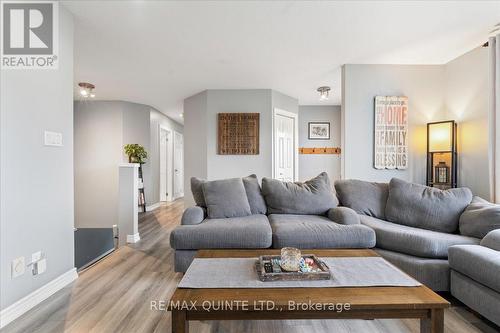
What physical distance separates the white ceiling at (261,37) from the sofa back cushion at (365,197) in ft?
5.43

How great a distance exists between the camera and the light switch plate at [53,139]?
6.82 ft

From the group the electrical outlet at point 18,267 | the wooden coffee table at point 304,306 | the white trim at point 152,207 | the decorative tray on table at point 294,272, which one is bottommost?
the white trim at point 152,207

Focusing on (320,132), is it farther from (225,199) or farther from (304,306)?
(304,306)

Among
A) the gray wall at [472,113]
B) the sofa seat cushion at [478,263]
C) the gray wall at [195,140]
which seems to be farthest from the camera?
the gray wall at [195,140]

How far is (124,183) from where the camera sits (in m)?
3.59

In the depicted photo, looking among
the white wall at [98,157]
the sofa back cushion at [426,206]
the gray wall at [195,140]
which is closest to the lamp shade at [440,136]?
the sofa back cushion at [426,206]

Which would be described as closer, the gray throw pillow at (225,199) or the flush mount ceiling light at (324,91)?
the gray throw pillow at (225,199)

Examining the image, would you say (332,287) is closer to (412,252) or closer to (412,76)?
(412,252)

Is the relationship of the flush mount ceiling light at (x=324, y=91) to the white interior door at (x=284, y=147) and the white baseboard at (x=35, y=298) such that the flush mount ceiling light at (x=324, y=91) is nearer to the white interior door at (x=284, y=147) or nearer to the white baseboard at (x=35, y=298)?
the white interior door at (x=284, y=147)

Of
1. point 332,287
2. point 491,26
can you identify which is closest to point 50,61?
point 332,287

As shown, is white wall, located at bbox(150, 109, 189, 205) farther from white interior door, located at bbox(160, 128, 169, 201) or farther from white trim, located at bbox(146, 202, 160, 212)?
white interior door, located at bbox(160, 128, 169, 201)

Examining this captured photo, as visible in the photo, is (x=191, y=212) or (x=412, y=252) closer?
(x=412, y=252)

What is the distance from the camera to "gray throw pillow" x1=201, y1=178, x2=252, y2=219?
278 cm

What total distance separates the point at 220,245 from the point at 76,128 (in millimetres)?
4985
